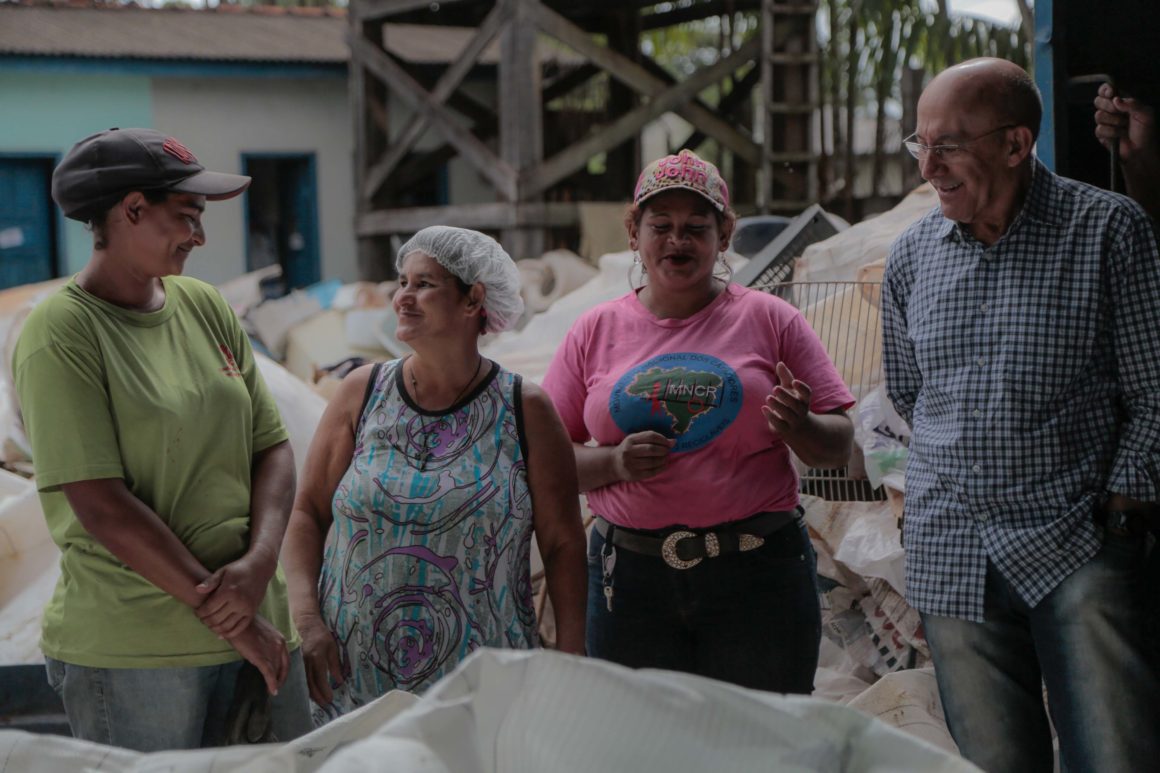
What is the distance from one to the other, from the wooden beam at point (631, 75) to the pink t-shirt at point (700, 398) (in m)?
8.26

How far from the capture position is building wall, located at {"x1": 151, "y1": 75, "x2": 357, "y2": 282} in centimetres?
1537

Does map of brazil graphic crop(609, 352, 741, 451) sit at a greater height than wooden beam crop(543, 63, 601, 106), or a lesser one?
lesser

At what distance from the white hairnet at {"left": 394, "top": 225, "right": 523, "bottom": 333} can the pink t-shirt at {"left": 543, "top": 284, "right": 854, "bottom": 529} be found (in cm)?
31

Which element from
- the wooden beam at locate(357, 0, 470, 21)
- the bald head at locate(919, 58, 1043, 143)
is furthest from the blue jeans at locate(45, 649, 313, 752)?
the wooden beam at locate(357, 0, 470, 21)

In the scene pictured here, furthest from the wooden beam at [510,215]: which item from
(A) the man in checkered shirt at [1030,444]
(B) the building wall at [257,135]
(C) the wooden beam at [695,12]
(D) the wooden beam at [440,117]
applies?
(A) the man in checkered shirt at [1030,444]

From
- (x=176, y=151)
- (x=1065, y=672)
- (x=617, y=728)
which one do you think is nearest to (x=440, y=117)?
(x=176, y=151)

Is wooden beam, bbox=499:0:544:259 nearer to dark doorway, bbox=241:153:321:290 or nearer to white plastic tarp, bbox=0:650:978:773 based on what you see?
dark doorway, bbox=241:153:321:290

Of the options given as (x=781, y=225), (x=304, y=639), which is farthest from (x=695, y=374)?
(x=781, y=225)

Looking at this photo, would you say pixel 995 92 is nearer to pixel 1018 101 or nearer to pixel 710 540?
pixel 1018 101

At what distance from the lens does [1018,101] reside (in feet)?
8.50

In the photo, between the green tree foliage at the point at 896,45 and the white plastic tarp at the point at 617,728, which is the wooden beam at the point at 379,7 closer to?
the green tree foliage at the point at 896,45

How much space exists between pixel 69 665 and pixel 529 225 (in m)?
8.62

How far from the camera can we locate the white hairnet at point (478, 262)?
289cm

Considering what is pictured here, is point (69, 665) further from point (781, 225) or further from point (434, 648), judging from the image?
point (781, 225)
